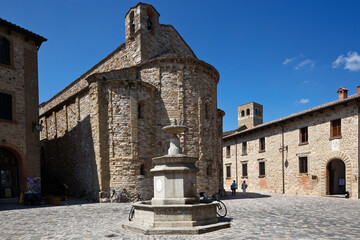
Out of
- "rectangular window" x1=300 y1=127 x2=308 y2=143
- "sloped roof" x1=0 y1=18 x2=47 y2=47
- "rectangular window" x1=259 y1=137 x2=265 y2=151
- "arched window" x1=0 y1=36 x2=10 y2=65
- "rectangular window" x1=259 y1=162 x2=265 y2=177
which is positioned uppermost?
"sloped roof" x1=0 y1=18 x2=47 y2=47

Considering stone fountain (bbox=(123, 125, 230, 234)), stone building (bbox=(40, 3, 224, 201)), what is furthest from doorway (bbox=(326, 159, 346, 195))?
stone fountain (bbox=(123, 125, 230, 234))

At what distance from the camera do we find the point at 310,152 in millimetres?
21594

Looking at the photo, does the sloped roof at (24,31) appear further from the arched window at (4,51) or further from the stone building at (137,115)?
the stone building at (137,115)

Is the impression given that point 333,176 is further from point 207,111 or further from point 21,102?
point 21,102

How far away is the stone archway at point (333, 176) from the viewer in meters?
18.7

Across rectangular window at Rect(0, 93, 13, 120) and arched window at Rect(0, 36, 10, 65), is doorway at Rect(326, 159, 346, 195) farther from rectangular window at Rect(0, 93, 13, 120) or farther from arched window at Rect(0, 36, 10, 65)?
arched window at Rect(0, 36, 10, 65)

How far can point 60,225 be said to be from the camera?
885 cm

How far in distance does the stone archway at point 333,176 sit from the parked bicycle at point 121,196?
1453cm

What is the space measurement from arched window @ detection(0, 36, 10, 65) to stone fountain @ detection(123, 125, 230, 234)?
11897 mm

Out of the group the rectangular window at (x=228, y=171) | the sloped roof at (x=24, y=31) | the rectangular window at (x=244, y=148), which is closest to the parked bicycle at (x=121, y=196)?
the sloped roof at (x=24, y=31)

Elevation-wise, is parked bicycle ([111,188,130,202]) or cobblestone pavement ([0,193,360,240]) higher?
cobblestone pavement ([0,193,360,240])

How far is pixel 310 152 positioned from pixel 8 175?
21.1 m

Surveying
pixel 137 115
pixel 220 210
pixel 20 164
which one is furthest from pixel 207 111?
pixel 20 164

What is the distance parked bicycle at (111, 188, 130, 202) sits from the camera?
1582 centimetres
